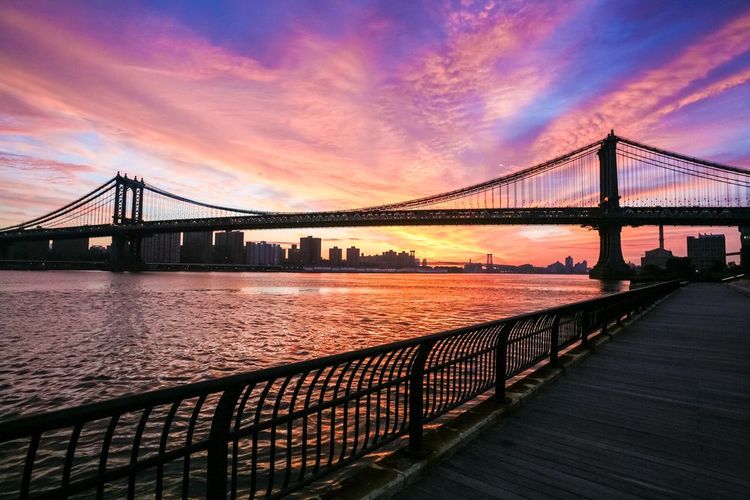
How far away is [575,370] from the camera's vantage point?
845 centimetres

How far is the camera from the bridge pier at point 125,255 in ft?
389

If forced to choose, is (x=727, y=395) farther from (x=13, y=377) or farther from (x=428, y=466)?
(x=13, y=377)

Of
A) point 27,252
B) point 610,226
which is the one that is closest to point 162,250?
point 27,252

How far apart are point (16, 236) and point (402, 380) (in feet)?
447

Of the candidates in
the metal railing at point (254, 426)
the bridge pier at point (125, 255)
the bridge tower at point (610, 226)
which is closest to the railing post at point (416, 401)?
the metal railing at point (254, 426)

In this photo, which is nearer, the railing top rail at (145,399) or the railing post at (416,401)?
the railing top rail at (145,399)

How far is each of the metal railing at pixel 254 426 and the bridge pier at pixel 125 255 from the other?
12657cm

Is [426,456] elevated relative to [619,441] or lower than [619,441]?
elevated

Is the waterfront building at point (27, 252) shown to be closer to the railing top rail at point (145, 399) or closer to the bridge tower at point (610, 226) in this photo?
the bridge tower at point (610, 226)

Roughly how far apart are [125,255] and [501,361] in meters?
136

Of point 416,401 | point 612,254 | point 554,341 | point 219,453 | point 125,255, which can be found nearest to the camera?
point 219,453

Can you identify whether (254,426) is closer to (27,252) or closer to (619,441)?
(619,441)

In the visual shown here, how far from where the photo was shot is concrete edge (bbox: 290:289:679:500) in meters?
3.73

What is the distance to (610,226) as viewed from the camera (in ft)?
282
